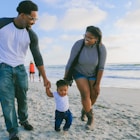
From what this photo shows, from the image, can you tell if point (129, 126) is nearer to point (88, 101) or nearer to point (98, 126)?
point (98, 126)

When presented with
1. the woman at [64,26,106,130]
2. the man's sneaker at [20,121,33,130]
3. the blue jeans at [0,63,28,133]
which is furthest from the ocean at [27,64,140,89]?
the blue jeans at [0,63,28,133]

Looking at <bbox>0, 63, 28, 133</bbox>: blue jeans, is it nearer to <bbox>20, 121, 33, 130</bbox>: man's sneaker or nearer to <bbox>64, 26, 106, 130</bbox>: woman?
<bbox>20, 121, 33, 130</bbox>: man's sneaker

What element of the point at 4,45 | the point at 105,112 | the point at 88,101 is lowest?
the point at 105,112

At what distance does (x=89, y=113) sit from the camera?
17.4 ft

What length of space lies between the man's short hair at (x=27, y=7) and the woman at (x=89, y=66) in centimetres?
125

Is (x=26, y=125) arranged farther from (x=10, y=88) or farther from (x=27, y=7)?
(x=27, y=7)

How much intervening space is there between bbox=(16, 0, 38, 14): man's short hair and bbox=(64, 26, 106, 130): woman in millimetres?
1254

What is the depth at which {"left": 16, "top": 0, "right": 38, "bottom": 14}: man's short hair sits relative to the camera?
13.5 feet

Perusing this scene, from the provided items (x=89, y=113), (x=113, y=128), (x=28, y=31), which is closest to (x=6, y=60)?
(x=28, y=31)

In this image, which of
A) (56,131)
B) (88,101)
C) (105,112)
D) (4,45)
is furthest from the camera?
(105,112)

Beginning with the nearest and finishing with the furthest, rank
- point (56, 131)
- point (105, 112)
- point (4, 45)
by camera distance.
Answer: point (4, 45)
point (56, 131)
point (105, 112)

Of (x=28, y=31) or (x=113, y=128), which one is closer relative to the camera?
(x=28, y=31)

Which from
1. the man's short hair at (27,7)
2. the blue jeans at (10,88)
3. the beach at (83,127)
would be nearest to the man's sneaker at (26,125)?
the beach at (83,127)

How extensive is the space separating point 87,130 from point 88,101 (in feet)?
1.75
